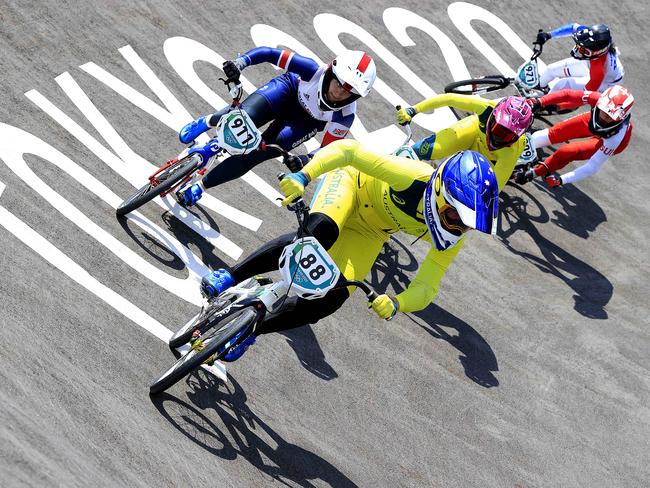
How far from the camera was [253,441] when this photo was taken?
22.8ft

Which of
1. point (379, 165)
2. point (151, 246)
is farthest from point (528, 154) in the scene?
point (151, 246)

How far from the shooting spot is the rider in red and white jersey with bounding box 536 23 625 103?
1155 centimetres

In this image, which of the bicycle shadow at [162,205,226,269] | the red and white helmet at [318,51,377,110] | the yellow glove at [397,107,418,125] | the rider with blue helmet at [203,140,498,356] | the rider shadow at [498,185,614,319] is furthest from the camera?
the rider shadow at [498,185,614,319]

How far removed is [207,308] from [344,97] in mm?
2574

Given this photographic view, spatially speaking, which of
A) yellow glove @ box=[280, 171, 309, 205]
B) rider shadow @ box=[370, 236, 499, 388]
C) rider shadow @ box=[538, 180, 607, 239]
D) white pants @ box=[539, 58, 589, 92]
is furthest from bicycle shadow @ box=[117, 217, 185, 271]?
white pants @ box=[539, 58, 589, 92]

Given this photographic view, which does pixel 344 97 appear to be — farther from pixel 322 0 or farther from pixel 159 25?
pixel 322 0

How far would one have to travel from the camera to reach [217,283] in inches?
275

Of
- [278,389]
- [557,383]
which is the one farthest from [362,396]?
[557,383]

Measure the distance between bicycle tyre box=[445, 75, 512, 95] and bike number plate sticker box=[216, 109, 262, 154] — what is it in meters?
5.78

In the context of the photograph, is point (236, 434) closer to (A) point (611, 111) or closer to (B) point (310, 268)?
(B) point (310, 268)

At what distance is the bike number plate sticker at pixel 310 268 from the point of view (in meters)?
6.22

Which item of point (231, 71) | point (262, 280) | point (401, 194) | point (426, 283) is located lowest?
point (262, 280)

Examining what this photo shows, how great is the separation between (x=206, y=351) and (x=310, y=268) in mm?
1068

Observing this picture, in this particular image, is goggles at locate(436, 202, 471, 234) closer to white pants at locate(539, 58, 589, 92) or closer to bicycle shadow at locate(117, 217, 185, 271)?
bicycle shadow at locate(117, 217, 185, 271)
